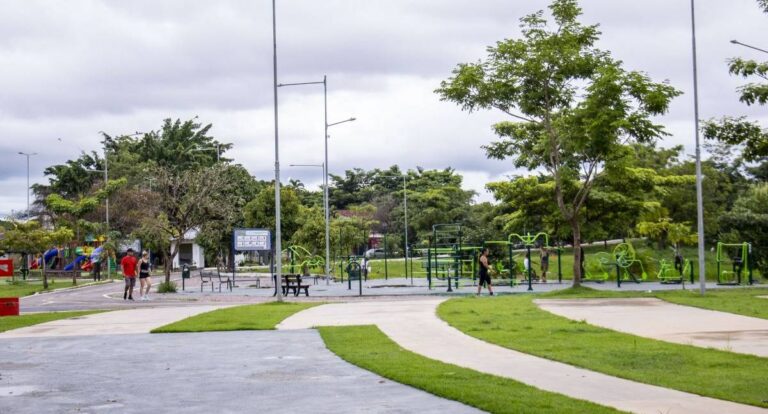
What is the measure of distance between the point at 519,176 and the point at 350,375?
3439cm

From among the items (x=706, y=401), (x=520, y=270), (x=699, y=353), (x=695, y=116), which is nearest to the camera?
(x=706, y=401)

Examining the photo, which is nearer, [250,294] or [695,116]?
[695,116]

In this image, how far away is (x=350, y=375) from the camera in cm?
1176

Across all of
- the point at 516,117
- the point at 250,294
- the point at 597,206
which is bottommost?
the point at 250,294

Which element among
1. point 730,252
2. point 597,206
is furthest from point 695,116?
point 730,252

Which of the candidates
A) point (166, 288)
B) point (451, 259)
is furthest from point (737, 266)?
point (166, 288)

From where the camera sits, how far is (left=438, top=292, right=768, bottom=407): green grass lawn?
10286 millimetres

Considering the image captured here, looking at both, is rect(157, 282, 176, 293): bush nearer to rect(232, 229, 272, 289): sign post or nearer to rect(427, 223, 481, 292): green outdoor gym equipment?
rect(232, 229, 272, 289): sign post

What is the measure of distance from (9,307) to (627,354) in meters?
19.2

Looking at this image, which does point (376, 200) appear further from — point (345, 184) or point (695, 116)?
point (695, 116)

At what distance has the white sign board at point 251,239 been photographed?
42.4 m

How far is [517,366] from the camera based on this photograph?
12.2m

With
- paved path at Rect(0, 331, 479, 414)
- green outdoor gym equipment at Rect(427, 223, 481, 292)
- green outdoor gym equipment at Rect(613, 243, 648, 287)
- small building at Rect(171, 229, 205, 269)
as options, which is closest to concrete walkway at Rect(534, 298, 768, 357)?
paved path at Rect(0, 331, 479, 414)

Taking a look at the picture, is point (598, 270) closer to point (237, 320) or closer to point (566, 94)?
point (566, 94)
